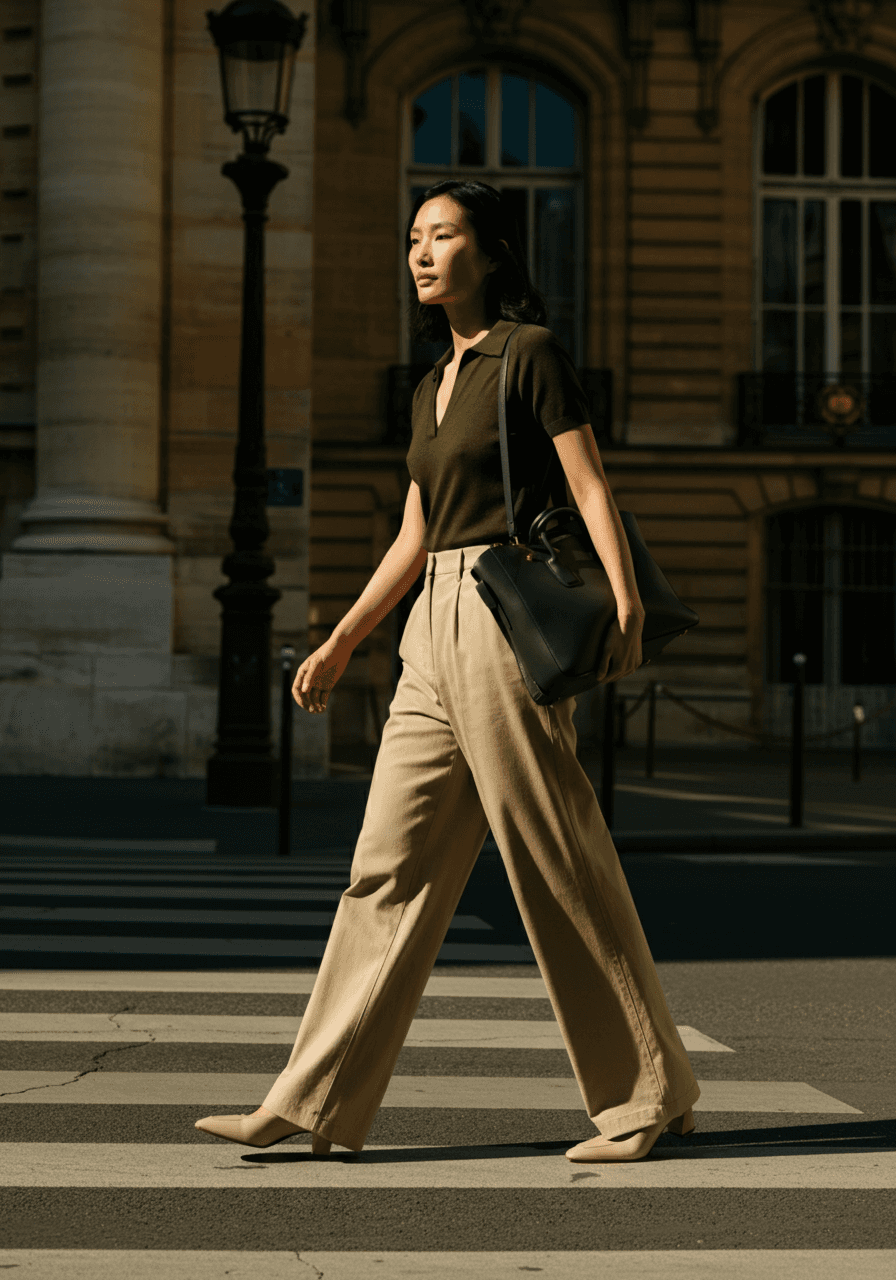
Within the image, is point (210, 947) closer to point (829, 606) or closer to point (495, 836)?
point (495, 836)

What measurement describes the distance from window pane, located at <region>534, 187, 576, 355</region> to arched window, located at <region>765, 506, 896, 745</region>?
4.00m

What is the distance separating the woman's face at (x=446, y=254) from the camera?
4078 millimetres

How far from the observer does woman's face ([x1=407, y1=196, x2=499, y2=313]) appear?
408 cm

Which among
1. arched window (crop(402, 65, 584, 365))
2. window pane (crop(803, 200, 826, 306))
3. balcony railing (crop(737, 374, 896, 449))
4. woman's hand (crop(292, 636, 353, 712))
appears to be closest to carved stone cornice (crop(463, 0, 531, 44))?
arched window (crop(402, 65, 584, 365))

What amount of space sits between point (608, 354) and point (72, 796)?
12.3 m

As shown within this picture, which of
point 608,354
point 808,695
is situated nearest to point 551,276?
point 608,354

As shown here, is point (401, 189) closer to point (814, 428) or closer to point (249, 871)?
point (814, 428)

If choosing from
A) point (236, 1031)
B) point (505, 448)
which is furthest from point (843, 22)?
point (505, 448)

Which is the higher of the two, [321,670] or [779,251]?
[779,251]

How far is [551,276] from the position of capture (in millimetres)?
24875

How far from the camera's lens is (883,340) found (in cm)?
2511

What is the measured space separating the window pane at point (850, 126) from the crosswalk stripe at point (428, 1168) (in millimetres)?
22647

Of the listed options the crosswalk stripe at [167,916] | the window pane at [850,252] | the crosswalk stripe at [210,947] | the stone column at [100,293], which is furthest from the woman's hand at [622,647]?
the window pane at [850,252]

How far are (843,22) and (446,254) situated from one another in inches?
859
